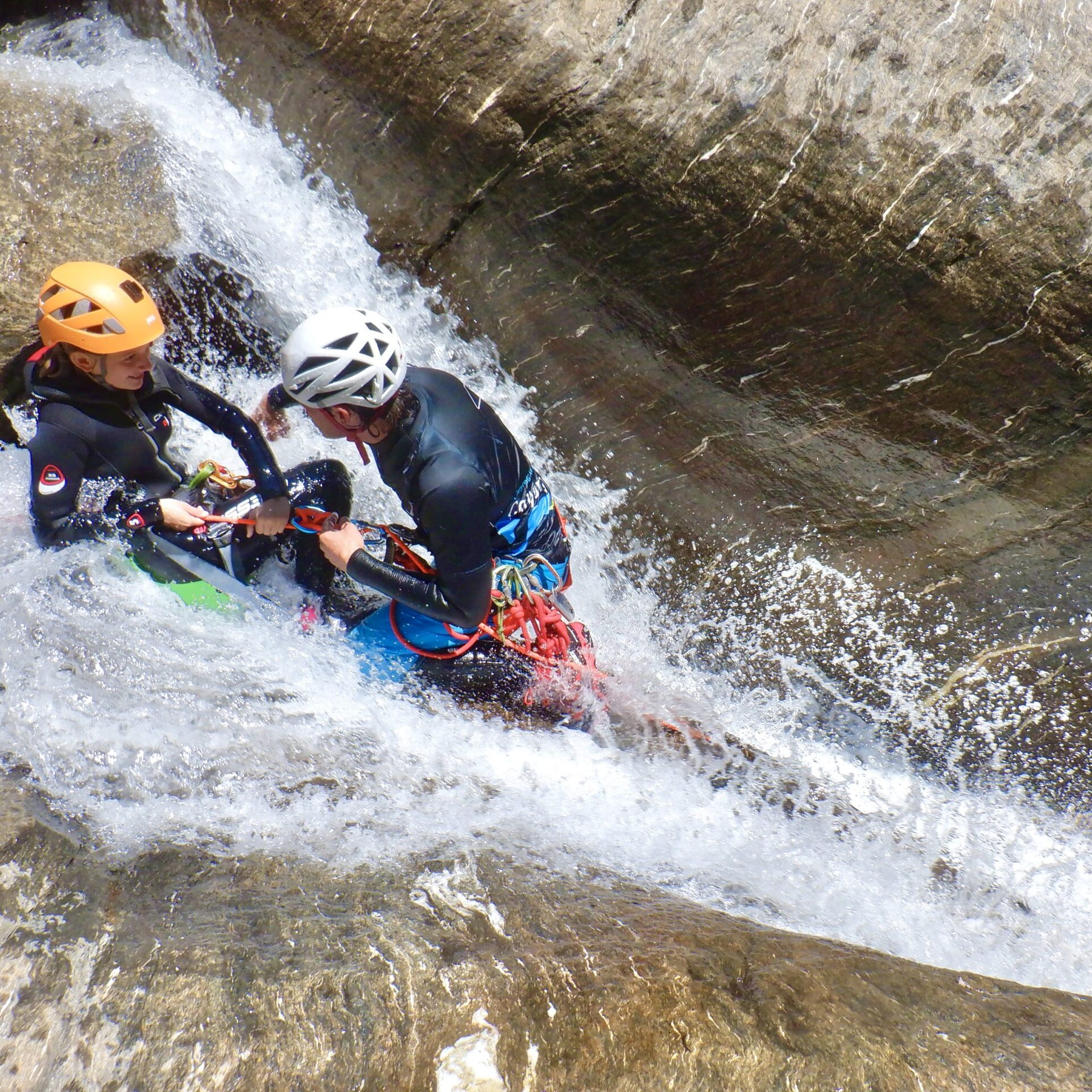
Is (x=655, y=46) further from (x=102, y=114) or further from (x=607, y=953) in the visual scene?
(x=607, y=953)

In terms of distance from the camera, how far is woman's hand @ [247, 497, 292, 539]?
3201mm

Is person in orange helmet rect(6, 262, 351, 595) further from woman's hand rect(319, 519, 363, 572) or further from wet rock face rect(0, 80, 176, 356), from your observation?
wet rock face rect(0, 80, 176, 356)

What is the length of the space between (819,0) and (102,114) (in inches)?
159

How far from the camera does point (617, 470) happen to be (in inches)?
180

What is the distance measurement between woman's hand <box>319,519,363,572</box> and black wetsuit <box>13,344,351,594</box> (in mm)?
502

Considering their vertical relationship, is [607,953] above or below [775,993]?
below

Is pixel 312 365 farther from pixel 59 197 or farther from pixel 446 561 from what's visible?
pixel 59 197

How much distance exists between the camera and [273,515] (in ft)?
10.5

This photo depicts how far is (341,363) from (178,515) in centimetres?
124

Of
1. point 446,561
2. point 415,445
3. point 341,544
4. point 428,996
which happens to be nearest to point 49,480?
point 341,544

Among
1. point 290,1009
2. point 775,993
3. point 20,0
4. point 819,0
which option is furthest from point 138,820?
point 20,0

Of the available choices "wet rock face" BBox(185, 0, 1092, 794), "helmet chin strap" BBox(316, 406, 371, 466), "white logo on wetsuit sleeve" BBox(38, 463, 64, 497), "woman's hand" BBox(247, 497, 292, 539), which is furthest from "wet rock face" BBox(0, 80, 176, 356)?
"helmet chin strap" BBox(316, 406, 371, 466)

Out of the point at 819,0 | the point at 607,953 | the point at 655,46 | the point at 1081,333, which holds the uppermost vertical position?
the point at 819,0

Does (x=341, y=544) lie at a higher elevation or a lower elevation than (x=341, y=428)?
lower
